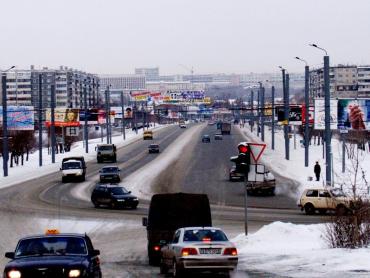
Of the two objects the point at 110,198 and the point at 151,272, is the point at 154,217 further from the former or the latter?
the point at 110,198

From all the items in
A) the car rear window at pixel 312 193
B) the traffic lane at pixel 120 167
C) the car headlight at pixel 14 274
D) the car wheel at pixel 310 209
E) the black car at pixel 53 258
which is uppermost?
the black car at pixel 53 258

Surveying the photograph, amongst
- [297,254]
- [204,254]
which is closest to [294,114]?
[297,254]

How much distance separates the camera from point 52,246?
1756 centimetres

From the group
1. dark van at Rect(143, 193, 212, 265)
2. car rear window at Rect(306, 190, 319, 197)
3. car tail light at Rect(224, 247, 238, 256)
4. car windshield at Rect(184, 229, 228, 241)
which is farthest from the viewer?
car rear window at Rect(306, 190, 319, 197)

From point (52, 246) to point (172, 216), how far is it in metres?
9.48

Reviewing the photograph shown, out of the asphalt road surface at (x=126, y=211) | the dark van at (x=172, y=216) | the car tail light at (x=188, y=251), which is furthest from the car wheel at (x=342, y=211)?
the car tail light at (x=188, y=251)

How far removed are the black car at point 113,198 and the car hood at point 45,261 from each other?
107ft

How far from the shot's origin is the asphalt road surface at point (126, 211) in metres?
30.8

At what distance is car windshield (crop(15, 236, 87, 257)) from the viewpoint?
1741 cm

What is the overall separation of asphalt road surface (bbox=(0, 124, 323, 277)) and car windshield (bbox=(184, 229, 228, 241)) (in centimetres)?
101

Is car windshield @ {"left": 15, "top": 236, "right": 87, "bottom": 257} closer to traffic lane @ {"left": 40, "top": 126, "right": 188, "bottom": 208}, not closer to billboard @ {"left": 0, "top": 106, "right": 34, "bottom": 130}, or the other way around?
traffic lane @ {"left": 40, "top": 126, "right": 188, "bottom": 208}

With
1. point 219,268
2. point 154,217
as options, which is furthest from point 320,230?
point 219,268

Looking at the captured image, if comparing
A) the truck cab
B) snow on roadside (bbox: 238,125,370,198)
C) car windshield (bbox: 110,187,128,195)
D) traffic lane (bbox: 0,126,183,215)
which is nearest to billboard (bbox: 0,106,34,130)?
the truck cab

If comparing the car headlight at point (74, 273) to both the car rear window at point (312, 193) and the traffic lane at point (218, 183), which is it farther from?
the traffic lane at point (218, 183)
